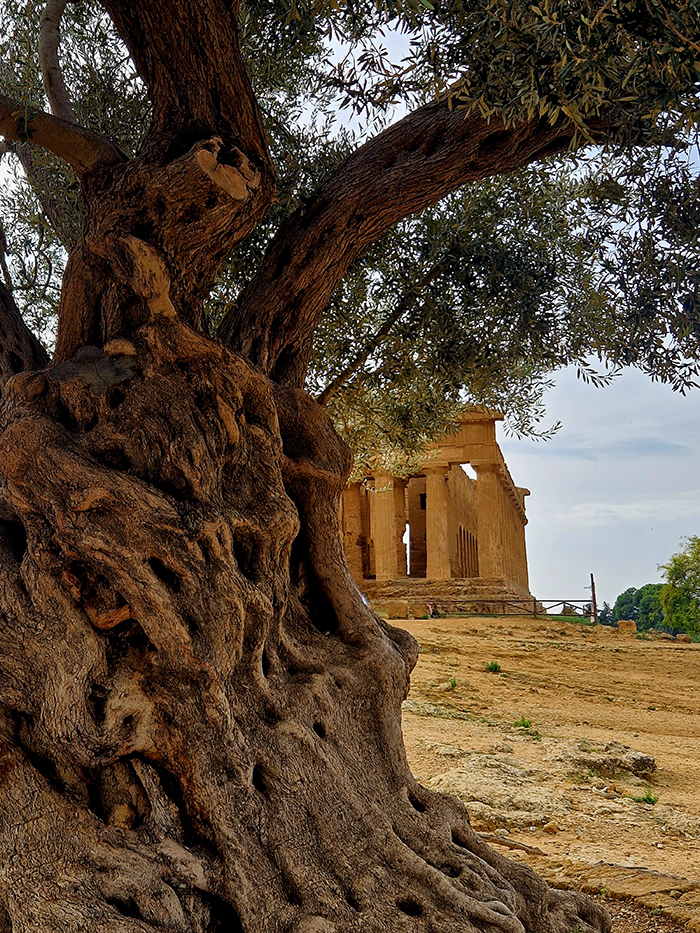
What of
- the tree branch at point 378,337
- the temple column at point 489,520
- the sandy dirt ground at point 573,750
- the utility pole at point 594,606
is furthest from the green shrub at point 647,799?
the temple column at point 489,520

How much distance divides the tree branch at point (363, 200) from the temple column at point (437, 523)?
79.9 feet

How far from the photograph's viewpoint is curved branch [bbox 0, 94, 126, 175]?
470 cm

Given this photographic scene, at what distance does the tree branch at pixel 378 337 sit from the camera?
7355 millimetres

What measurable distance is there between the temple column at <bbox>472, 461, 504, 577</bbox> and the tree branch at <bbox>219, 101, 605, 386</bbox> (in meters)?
23.8

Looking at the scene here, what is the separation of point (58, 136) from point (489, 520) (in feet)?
83.3

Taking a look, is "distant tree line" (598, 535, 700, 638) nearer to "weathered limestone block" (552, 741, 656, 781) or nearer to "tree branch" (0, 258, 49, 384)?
"weathered limestone block" (552, 741, 656, 781)

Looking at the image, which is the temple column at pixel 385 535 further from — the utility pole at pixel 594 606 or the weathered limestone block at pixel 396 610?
the utility pole at pixel 594 606

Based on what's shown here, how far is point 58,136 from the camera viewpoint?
4.84 meters

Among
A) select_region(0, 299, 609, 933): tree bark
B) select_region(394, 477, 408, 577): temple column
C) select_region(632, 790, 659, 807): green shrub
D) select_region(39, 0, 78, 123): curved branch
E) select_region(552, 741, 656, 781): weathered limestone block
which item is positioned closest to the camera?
select_region(0, 299, 609, 933): tree bark

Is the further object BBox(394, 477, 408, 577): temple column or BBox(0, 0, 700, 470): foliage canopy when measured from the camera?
BBox(394, 477, 408, 577): temple column

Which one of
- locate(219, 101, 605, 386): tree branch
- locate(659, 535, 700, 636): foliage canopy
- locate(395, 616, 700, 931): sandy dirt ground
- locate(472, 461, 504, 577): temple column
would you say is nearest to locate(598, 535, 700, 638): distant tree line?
locate(659, 535, 700, 636): foliage canopy

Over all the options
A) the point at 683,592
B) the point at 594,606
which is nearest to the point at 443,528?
the point at 594,606

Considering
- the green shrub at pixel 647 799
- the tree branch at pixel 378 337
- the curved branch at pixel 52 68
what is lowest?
the green shrub at pixel 647 799

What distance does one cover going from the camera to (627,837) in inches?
312
